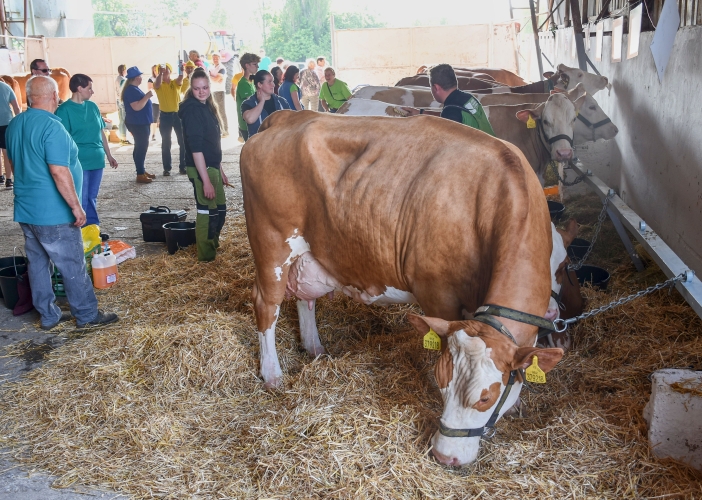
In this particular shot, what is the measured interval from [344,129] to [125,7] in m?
63.7

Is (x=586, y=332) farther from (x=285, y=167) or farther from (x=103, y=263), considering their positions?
(x=103, y=263)

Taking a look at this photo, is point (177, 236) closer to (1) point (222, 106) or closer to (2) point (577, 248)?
(2) point (577, 248)

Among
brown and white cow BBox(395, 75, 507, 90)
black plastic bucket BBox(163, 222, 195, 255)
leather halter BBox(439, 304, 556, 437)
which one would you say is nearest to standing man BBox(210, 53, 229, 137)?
brown and white cow BBox(395, 75, 507, 90)

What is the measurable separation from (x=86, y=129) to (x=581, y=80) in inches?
264

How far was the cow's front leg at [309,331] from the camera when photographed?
16.0 ft

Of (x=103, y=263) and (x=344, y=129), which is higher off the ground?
(x=344, y=129)

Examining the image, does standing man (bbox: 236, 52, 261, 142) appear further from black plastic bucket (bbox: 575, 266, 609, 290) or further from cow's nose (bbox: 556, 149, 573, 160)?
black plastic bucket (bbox: 575, 266, 609, 290)

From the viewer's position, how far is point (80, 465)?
11.8 ft

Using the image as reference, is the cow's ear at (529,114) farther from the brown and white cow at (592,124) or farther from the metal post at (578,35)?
the metal post at (578,35)

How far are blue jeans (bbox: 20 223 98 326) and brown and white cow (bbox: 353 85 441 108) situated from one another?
5.31m

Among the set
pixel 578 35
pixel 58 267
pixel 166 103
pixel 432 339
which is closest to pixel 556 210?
pixel 432 339

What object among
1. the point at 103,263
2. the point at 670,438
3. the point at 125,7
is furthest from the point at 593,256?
the point at 125,7

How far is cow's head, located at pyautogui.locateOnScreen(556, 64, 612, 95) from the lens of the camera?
925 centimetres

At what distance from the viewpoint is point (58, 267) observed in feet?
17.6
